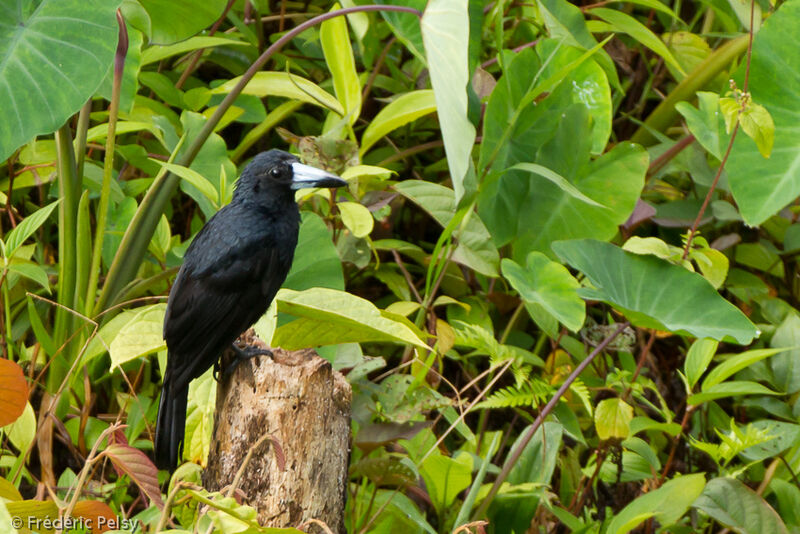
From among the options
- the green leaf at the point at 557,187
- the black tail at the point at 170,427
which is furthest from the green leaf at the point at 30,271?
the green leaf at the point at 557,187

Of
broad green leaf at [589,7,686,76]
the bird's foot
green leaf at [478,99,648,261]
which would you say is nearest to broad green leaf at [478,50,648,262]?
green leaf at [478,99,648,261]

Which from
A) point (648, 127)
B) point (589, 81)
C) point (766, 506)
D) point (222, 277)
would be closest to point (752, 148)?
point (589, 81)

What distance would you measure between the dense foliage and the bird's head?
0.26 ft

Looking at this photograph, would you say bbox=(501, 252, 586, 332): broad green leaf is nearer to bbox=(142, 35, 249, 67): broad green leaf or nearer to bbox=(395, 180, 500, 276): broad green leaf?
bbox=(395, 180, 500, 276): broad green leaf

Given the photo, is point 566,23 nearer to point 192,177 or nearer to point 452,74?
point 452,74

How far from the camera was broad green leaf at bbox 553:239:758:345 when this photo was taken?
5.68 ft

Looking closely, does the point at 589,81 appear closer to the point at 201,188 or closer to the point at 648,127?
the point at 648,127

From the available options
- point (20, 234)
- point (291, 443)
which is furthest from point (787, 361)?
point (20, 234)

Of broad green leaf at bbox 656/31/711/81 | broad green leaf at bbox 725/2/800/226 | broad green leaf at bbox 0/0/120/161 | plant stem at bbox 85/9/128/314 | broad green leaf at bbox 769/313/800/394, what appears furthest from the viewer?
broad green leaf at bbox 656/31/711/81

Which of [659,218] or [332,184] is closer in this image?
[332,184]

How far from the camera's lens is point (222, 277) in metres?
1.76

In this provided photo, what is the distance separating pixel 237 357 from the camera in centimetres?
169

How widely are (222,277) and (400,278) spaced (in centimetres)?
74

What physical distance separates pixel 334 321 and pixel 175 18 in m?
0.88
